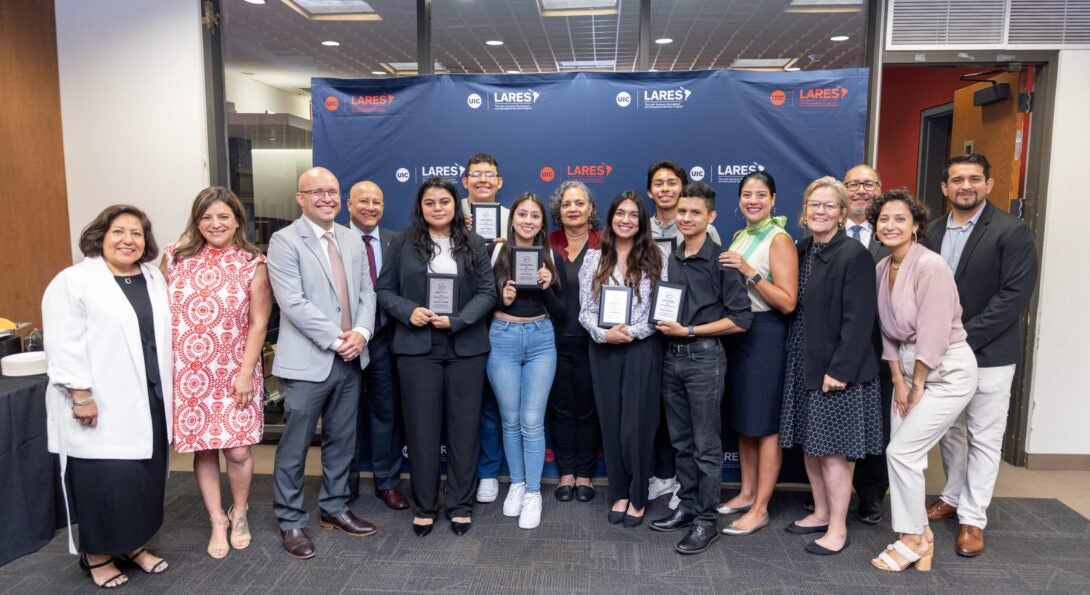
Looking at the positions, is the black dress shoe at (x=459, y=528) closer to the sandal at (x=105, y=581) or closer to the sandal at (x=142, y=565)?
the sandal at (x=142, y=565)

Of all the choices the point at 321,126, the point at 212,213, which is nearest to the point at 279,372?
the point at 212,213

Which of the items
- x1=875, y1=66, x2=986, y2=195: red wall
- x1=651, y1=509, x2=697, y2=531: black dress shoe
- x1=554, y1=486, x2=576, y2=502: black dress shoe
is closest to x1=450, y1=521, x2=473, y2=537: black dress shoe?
x1=554, y1=486, x2=576, y2=502: black dress shoe

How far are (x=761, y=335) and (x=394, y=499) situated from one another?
77.9 inches

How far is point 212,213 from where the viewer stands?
2.59 metres

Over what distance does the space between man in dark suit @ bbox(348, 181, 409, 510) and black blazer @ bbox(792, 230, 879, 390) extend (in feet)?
6.35

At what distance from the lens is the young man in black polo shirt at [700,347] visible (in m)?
2.70

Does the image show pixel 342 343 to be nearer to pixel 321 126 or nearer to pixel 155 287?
pixel 155 287

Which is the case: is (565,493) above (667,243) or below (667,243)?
below

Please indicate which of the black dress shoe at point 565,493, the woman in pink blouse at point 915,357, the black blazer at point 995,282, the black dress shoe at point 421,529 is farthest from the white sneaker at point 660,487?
the black blazer at point 995,282

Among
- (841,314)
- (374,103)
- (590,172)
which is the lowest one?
(841,314)

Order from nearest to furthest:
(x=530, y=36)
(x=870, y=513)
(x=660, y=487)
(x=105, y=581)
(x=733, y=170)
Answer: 1. (x=105, y=581)
2. (x=870, y=513)
3. (x=660, y=487)
4. (x=733, y=170)
5. (x=530, y=36)

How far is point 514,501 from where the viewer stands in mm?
3104

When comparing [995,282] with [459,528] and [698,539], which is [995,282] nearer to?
[698,539]

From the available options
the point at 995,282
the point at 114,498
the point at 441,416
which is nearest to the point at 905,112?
the point at 995,282
